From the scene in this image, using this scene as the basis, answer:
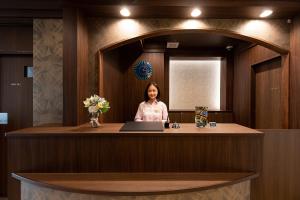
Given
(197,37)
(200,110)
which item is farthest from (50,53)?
(197,37)

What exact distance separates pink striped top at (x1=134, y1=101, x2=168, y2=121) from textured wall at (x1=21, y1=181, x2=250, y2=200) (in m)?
1.48

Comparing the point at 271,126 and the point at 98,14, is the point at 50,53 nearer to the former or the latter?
the point at 98,14

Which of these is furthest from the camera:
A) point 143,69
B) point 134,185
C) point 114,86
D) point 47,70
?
point 143,69

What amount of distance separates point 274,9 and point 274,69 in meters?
1.31

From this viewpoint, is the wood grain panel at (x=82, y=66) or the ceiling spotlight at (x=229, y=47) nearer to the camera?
the wood grain panel at (x=82, y=66)

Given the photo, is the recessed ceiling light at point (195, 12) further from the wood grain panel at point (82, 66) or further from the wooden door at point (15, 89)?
the wooden door at point (15, 89)

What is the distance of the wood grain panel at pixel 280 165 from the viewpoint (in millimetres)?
2594

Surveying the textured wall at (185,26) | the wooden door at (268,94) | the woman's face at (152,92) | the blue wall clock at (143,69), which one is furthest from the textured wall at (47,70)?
the wooden door at (268,94)

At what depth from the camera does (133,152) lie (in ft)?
6.79

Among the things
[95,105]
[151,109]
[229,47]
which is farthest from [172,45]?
[95,105]

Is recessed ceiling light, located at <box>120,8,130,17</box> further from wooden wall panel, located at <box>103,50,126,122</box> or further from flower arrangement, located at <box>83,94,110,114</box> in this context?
flower arrangement, located at <box>83,94,110,114</box>

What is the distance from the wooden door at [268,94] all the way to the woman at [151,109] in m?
2.03

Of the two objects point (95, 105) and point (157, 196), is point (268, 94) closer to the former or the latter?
point (157, 196)

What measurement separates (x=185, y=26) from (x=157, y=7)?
21.8 inches
